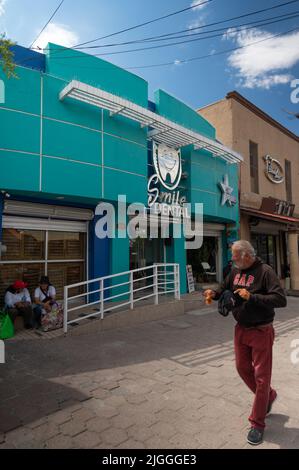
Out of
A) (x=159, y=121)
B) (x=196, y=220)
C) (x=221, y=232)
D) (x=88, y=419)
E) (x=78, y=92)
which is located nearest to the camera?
(x=88, y=419)

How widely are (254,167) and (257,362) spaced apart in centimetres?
1473

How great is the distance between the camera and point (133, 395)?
377cm

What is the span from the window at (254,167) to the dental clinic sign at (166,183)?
6170mm

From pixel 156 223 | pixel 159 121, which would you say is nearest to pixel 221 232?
pixel 156 223

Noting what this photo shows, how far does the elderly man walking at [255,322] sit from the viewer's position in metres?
2.81

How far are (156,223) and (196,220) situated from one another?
7.39ft

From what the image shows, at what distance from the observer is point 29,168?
724cm

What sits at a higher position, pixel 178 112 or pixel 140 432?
pixel 178 112

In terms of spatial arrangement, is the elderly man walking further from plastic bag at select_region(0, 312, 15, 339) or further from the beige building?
the beige building

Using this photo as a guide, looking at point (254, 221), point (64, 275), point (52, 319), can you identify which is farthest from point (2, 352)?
point (254, 221)

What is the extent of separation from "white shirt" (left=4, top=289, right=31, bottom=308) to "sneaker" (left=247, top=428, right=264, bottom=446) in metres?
5.45

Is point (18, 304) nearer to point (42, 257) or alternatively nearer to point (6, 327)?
point (6, 327)
